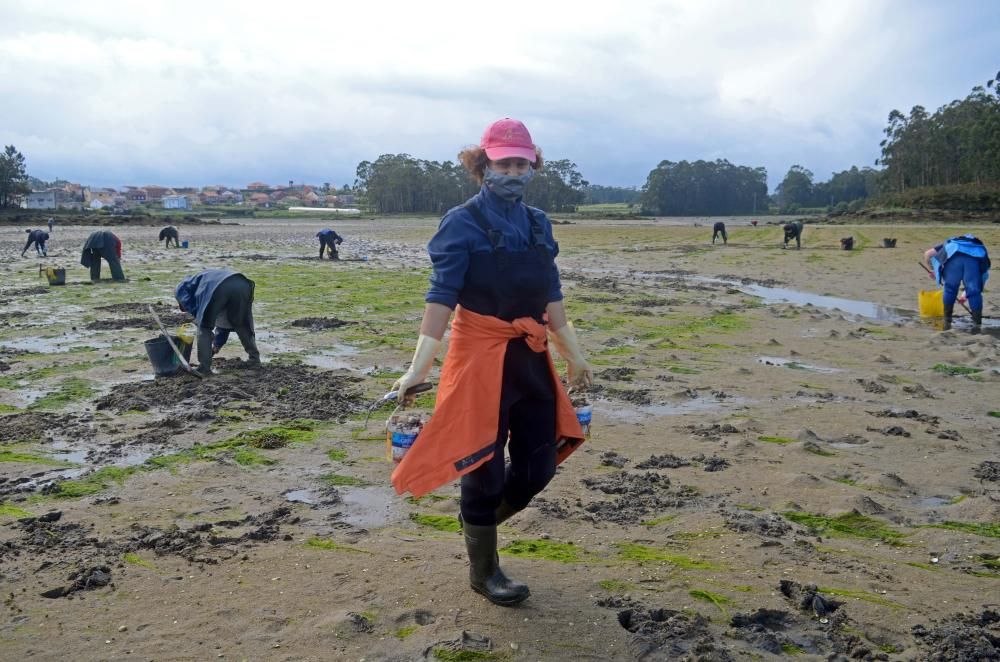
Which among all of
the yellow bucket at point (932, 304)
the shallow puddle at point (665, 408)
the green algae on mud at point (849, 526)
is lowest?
the green algae on mud at point (849, 526)

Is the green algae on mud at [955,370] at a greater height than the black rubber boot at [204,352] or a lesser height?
lesser

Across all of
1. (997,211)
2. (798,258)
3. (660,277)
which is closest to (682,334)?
(660,277)

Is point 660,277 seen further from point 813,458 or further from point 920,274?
point 813,458

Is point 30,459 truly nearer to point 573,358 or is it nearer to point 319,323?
point 573,358

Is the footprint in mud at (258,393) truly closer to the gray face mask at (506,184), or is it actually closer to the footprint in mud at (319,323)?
the footprint in mud at (319,323)

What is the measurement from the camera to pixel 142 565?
4418mm

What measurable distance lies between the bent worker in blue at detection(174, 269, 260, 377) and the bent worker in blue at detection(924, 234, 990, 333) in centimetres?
927

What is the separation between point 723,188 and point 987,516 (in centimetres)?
12492

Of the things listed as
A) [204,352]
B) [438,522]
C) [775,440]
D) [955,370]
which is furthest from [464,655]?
[955,370]

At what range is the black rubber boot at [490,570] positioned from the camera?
384cm

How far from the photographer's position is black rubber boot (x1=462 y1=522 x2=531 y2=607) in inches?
151

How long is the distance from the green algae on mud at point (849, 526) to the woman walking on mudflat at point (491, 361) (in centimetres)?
186

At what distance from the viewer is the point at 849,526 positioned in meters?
4.89

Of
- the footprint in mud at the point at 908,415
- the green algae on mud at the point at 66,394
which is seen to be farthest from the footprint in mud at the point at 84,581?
the footprint in mud at the point at 908,415
